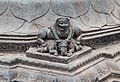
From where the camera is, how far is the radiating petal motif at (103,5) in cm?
A: 493

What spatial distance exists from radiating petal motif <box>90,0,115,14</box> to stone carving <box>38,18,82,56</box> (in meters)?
0.74

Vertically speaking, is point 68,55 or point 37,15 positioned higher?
point 37,15

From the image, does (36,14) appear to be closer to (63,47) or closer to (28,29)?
(28,29)

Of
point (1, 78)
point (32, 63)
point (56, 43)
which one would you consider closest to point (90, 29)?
point (56, 43)

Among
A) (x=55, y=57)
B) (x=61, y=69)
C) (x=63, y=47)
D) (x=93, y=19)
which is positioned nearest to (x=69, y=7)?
(x=93, y=19)

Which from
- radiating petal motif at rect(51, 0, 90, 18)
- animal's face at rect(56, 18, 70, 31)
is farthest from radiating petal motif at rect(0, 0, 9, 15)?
animal's face at rect(56, 18, 70, 31)

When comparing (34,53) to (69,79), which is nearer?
(69,79)

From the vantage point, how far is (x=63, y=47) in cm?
405

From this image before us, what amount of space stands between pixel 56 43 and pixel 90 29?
791 mm

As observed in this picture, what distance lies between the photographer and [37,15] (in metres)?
4.68

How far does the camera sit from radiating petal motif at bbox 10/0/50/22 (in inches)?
184

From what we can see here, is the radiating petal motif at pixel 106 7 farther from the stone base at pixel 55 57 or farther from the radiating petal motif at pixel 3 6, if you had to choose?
the radiating petal motif at pixel 3 6

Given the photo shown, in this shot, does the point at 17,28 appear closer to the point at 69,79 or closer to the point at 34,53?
the point at 34,53

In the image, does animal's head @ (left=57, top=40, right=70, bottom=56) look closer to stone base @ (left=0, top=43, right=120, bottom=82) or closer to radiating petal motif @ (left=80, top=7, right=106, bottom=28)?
stone base @ (left=0, top=43, right=120, bottom=82)
